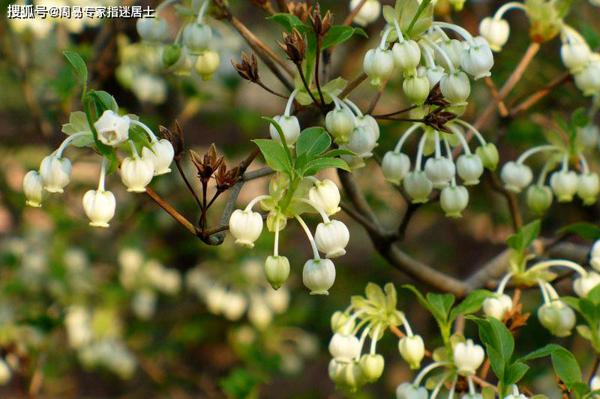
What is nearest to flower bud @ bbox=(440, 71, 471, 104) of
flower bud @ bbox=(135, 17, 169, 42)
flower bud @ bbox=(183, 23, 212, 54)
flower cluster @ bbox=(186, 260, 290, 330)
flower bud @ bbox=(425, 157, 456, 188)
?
flower bud @ bbox=(425, 157, 456, 188)

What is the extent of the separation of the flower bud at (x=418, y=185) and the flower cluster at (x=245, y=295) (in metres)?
1.88

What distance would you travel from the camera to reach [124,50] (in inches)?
132

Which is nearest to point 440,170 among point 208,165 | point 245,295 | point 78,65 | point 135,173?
point 208,165

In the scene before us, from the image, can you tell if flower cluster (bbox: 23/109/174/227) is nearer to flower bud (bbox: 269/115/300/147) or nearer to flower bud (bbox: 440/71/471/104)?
flower bud (bbox: 269/115/300/147)

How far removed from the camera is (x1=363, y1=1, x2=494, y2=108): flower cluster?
5.36 feet

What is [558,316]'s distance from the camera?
1914 mm

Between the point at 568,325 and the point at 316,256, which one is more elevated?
the point at 316,256

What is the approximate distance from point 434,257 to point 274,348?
912 millimetres

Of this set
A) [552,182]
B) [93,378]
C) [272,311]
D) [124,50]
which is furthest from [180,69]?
[93,378]

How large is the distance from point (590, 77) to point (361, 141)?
775 millimetres

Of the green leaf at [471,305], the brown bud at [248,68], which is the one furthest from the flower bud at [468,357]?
the brown bud at [248,68]

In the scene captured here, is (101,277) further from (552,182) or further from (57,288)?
(552,182)

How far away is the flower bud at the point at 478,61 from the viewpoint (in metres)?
1.71

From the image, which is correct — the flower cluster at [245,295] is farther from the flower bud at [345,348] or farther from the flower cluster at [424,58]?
the flower cluster at [424,58]
